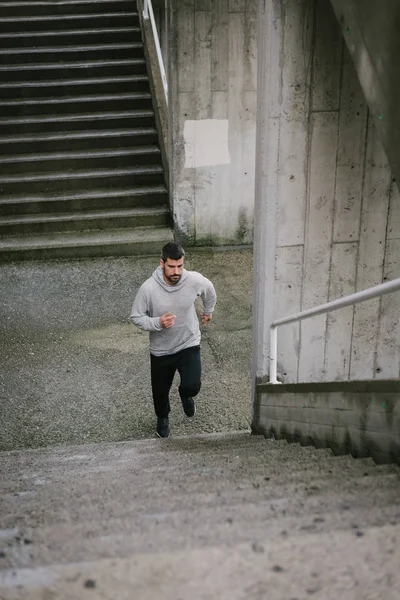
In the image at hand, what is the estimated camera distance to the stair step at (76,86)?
36.2 feet

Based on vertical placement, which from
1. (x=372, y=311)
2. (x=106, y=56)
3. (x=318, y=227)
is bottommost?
(x=372, y=311)

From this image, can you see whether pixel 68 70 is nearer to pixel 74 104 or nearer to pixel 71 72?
pixel 71 72

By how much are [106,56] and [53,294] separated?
5.18m

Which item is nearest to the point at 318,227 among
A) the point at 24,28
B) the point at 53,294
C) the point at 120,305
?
the point at 120,305

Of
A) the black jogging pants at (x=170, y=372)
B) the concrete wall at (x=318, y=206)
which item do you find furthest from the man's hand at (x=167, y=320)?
the concrete wall at (x=318, y=206)

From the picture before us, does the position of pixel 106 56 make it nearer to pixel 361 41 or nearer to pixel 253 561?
pixel 361 41

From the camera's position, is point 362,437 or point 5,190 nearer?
point 362,437

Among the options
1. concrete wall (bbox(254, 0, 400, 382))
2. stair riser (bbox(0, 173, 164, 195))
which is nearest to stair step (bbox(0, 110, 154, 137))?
stair riser (bbox(0, 173, 164, 195))

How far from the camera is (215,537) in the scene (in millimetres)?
2201

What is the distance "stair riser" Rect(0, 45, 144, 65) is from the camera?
36.9 feet

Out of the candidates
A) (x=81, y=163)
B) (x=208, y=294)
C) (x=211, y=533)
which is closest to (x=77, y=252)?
(x=81, y=163)

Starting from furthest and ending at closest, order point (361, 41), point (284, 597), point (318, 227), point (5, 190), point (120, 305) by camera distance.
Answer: point (5, 190), point (120, 305), point (318, 227), point (361, 41), point (284, 597)

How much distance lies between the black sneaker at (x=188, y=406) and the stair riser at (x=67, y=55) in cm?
770

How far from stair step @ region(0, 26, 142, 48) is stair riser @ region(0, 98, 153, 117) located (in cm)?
138
